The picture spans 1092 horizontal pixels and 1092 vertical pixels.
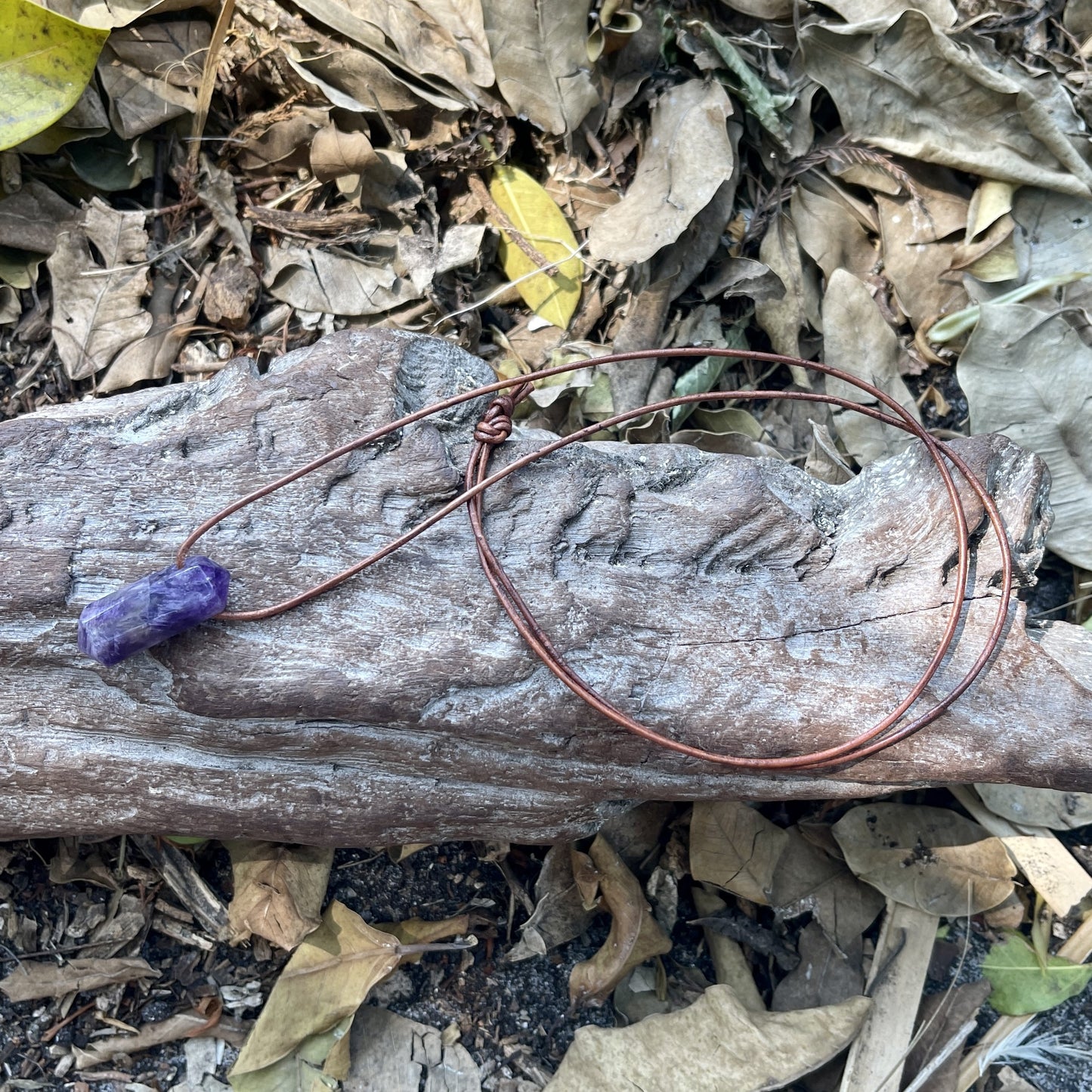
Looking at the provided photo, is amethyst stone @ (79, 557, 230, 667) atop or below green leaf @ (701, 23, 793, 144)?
below

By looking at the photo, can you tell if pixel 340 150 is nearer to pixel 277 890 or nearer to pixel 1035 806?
pixel 277 890

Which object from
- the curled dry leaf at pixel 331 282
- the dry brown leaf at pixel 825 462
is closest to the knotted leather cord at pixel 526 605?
the dry brown leaf at pixel 825 462

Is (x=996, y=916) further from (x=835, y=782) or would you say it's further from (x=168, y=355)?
(x=168, y=355)

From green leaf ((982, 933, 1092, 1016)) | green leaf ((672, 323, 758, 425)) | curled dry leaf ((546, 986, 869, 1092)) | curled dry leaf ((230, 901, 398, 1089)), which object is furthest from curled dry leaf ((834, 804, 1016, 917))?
curled dry leaf ((230, 901, 398, 1089))

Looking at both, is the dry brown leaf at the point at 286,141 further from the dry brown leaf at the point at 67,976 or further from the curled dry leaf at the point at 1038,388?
the dry brown leaf at the point at 67,976

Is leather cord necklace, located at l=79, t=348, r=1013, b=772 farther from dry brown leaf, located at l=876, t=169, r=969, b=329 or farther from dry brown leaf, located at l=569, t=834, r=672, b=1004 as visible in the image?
dry brown leaf, located at l=876, t=169, r=969, b=329

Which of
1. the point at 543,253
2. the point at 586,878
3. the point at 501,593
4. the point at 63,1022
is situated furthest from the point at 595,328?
the point at 63,1022

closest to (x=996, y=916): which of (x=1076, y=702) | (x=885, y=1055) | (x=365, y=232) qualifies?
(x=885, y=1055)
